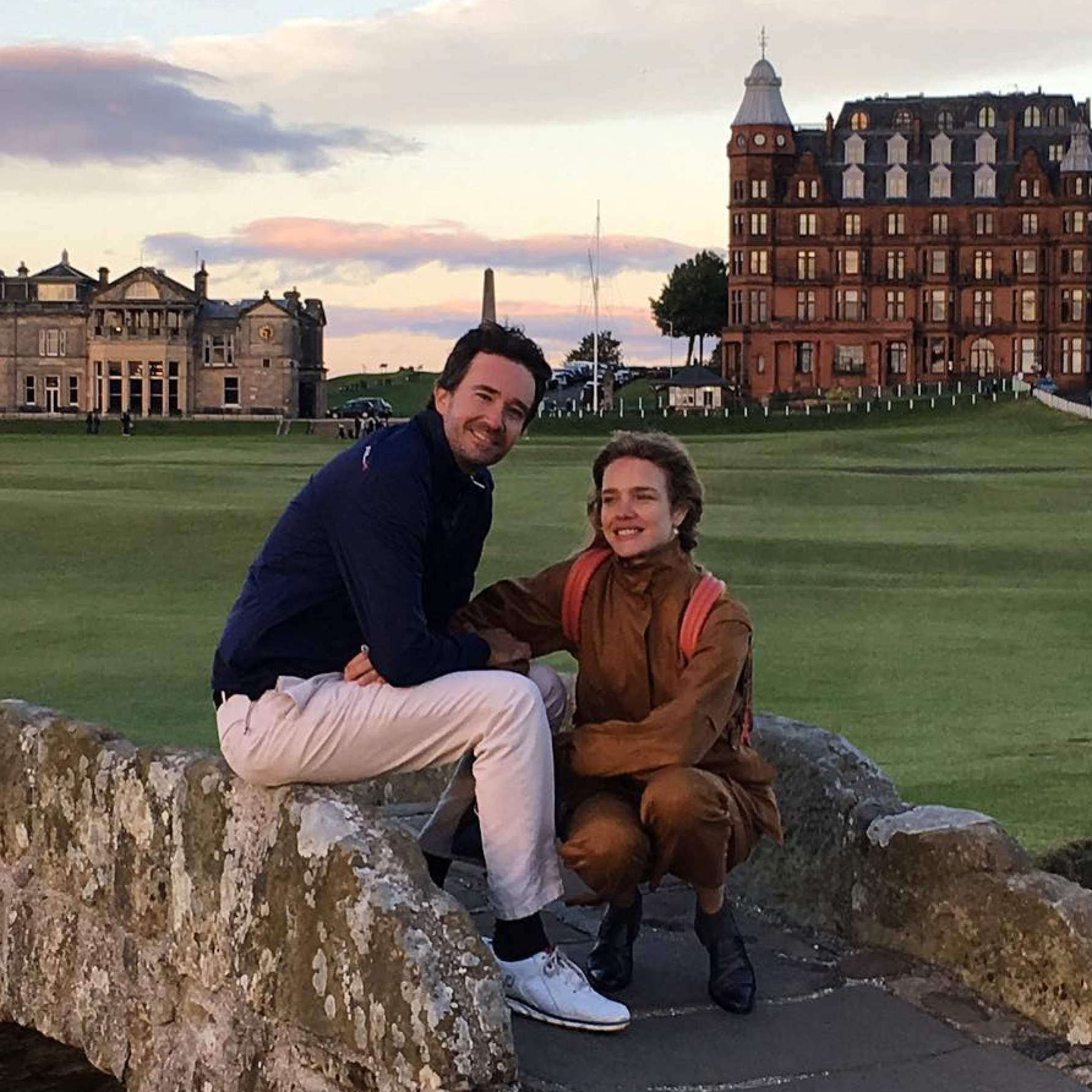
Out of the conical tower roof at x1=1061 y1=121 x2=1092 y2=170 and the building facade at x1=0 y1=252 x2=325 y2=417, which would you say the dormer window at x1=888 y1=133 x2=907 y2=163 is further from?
the building facade at x1=0 y1=252 x2=325 y2=417

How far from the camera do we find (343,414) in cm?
12144

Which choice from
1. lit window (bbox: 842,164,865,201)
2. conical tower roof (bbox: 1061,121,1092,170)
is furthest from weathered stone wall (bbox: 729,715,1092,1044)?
conical tower roof (bbox: 1061,121,1092,170)

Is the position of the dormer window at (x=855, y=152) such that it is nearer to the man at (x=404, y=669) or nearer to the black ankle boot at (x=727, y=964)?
the man at (x=404, y=669)

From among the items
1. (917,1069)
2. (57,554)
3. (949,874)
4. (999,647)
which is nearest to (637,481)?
(949,874)

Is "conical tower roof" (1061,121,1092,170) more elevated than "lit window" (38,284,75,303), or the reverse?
"conical tower roof" (1061,121,1092,170)

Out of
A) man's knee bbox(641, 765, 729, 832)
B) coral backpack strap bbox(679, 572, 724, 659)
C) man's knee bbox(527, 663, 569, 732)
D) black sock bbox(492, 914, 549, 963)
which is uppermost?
coral backpack strap bbox(679, 572, 724, 659)

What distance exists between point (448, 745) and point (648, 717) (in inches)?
27.8

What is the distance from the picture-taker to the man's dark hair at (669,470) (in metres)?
6.47

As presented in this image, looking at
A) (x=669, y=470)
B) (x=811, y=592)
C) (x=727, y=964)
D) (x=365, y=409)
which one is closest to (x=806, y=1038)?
(x=727, y=964)

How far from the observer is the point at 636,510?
6387 mm

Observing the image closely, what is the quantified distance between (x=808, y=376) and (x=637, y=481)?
123m

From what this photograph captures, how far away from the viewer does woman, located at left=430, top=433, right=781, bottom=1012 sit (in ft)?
19.5

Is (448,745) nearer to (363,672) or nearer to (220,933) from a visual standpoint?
(363,672)

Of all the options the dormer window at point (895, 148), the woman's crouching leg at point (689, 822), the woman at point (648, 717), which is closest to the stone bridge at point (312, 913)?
the woman at point (648, 717)
